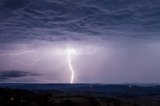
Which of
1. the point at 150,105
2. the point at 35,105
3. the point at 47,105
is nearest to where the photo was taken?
the point at 35,105

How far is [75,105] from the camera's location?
267 feet

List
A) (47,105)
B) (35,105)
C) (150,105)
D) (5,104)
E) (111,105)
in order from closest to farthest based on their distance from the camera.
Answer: (5,104)
(35,105)
(47,105)
(111,105)
(150,105)

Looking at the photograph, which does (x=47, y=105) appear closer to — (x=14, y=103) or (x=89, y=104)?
(x=14, y=103)

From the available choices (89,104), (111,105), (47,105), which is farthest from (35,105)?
(111,105)

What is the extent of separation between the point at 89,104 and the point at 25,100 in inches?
981

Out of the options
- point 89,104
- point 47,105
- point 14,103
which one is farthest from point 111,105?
point 14,103

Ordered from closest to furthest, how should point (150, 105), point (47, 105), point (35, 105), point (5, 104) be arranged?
point (5, 104)
point (35, 105)
point (47, 105)
point (150, 105)

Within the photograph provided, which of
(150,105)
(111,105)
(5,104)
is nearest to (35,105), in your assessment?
(5,104)

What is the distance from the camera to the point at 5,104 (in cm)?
6488

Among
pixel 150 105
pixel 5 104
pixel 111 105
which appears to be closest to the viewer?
pixel 5 104

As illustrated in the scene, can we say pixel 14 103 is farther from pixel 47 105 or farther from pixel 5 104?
pixel 47 105

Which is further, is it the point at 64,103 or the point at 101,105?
the point at 101,105

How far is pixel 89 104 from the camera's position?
9400 centimetres

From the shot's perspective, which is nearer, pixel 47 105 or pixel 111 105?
pixel 47 105
